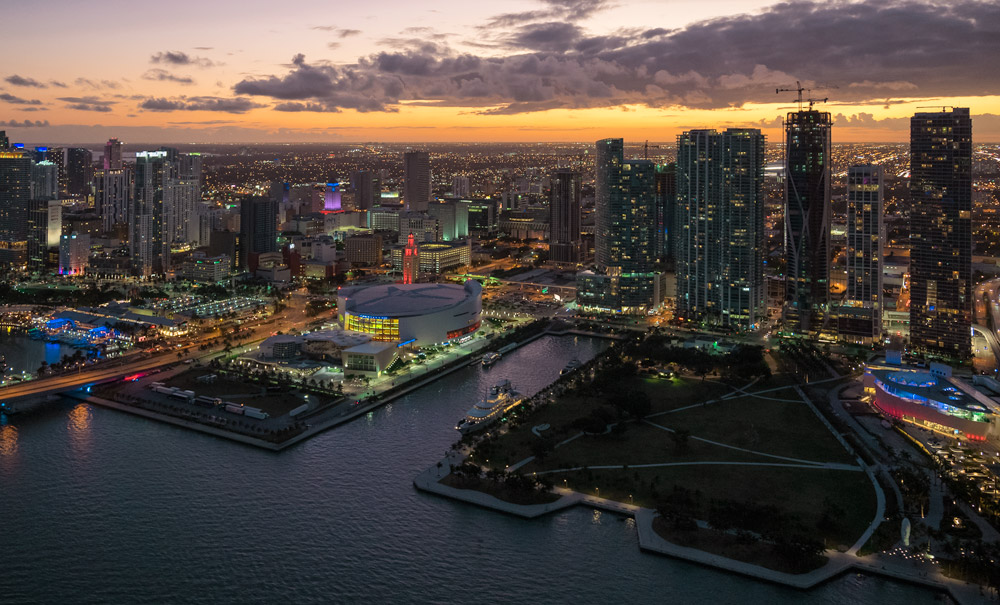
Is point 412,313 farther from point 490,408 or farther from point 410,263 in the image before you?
point 410,263

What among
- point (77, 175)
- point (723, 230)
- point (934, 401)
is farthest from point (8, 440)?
point (77, 175)

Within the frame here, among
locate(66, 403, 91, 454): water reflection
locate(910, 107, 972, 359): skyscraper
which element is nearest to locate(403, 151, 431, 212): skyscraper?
locate(910, 107, 972, 359): skyscraper

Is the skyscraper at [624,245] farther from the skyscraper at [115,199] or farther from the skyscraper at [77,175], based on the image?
the skyscraper at [77,175]

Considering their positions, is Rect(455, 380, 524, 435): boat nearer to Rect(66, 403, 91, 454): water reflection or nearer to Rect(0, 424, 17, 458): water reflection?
Rect(66, 403, 91, 454): water reflection

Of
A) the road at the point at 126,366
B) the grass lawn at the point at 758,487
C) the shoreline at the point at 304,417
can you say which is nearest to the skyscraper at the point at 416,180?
the road at the point at 126,366

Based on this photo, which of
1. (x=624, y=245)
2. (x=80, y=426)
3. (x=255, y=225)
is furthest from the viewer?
(x=255, y=225)

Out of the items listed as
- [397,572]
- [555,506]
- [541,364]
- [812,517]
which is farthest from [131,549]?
[541,364]

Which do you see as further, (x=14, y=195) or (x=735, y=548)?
(x=14, y=195)
